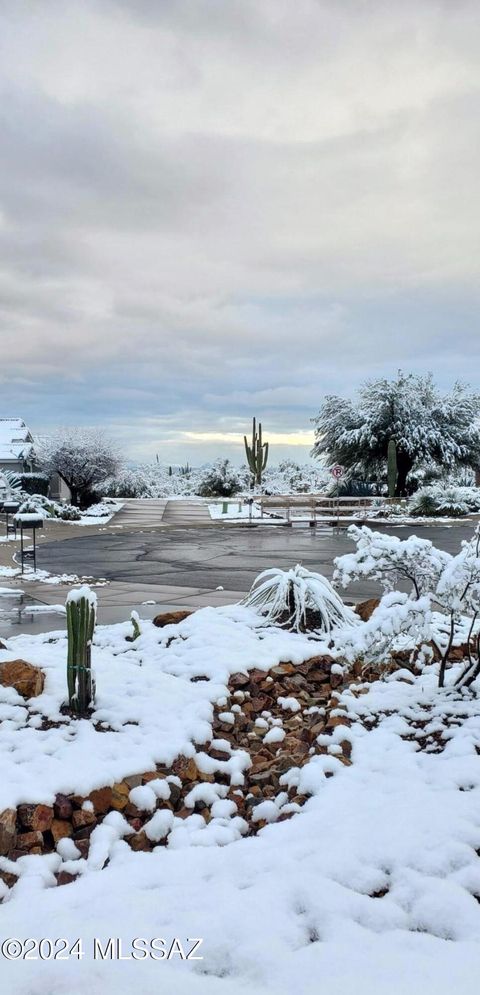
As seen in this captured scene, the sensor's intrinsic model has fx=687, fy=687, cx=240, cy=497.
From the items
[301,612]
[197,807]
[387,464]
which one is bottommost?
[197,807]

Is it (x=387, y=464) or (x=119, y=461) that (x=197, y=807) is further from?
(x=387, y=464)

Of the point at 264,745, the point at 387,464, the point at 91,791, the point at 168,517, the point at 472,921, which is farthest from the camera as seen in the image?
the point at 387,464

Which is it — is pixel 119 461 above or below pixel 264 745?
above

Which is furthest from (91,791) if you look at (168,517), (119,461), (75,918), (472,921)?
(119,461)

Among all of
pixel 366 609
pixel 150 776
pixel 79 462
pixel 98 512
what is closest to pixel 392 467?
pixel 98 512

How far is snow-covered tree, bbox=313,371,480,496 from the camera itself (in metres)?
35.4

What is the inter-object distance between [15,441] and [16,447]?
146 centimetres

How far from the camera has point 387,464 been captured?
119 ft

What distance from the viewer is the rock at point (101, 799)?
11.4 feet

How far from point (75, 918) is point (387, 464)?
115 ft

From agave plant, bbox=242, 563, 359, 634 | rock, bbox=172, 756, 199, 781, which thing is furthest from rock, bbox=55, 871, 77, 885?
agave plant, bbox=242, 563, 359, 634

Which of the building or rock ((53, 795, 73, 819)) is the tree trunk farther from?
rock ((53, 795, 73, 819))

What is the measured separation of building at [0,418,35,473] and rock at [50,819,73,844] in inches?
1283

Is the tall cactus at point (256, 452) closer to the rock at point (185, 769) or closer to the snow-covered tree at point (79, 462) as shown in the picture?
the snow-covered tree at point (79, 462)
